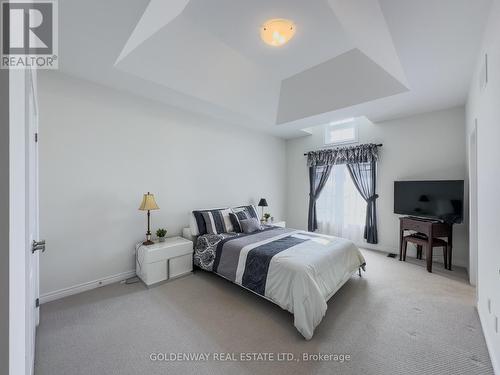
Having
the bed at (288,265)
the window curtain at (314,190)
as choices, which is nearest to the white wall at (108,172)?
the bed at (288,265)

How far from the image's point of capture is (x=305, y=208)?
5344mm

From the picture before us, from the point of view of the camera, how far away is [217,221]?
358 centimetres

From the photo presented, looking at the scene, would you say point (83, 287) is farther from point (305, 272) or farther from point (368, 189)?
point (368, 189)

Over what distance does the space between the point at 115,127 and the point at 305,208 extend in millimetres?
4272

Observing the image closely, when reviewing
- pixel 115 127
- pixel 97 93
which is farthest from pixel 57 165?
pixel 97 93

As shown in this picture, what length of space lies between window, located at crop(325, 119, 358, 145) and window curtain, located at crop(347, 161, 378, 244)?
2.08ft

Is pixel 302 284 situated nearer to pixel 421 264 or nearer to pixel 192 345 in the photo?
pixel 192 345

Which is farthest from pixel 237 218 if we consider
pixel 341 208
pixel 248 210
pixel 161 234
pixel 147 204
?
pixel 341 208

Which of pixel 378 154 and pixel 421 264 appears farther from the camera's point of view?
pixel 378 154

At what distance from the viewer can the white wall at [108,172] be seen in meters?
2.46

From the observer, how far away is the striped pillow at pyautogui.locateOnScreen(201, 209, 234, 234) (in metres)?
3.48

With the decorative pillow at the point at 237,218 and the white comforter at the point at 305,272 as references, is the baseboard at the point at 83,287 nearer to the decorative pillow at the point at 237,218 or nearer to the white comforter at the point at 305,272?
the white comforter at the point at 305,272

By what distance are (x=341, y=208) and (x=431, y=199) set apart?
1.59m

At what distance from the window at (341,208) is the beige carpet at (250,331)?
1.76 m
